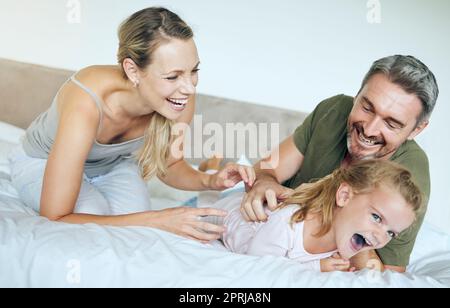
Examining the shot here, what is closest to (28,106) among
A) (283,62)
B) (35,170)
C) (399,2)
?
(35,170)

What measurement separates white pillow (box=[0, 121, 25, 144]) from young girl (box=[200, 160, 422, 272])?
85cm

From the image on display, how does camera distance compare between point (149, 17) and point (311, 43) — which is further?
point (311, 43)

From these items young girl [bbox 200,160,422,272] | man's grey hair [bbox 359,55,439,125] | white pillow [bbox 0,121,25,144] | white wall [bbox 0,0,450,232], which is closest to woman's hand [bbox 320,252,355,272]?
young girl [bbox 200,160,422,272]

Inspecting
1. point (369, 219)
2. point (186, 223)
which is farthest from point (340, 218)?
point (186, 223)

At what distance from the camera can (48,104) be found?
5.51 feet

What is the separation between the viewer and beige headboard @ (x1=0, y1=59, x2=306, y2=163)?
1512mm

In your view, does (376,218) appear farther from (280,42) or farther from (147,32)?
(280,42)

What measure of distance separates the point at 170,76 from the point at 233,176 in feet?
0.75

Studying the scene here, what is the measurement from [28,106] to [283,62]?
2.62 ft

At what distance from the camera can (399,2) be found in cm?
136

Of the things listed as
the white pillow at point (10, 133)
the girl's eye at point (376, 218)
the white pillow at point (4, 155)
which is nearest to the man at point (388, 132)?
the girl's eye at point (376, 218)

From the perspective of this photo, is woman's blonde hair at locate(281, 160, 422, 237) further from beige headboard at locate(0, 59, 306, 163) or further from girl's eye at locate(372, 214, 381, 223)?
beige headboard at locate(0, 59, 306, 163)

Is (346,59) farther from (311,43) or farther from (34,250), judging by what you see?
(34,250)

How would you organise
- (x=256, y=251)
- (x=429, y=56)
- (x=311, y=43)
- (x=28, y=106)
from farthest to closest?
(x=28, y=106) < (x=311, y=43) < (x=429, y=56) < (x=256, y=251)
